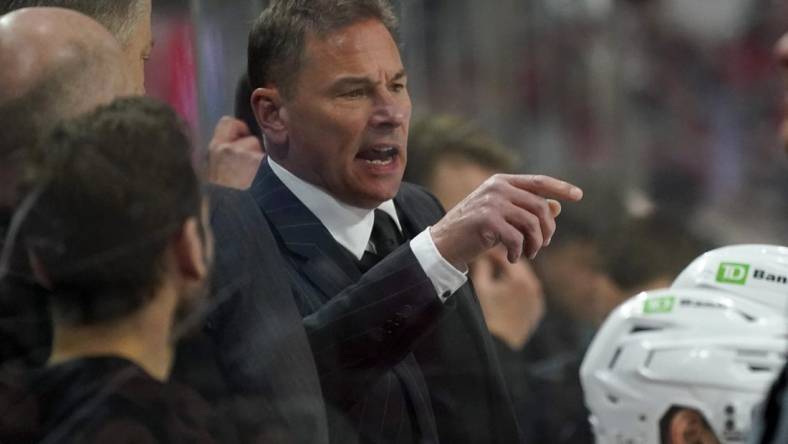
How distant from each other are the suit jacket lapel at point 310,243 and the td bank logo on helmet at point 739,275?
1.45 feet

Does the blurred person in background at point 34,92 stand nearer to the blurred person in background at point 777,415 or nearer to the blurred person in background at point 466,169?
the blurred person in background at point 466,169

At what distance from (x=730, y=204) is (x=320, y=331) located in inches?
23.1

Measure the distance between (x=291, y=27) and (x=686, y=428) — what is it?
2.10 feet

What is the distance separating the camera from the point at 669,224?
1936 mm

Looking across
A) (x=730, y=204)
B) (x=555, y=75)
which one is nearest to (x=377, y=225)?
(x=555, y=75)

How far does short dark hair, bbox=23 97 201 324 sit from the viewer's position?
124 cm

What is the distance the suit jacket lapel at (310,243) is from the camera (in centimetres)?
161

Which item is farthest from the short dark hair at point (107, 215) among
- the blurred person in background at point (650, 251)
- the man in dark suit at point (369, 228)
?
the blurred person in background at point (650, 251)

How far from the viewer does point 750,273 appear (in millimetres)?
1752

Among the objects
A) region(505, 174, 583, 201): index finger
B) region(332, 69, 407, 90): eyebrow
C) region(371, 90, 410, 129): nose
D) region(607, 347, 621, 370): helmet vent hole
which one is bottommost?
region(607, 347, 621, 370): helmet vent hole

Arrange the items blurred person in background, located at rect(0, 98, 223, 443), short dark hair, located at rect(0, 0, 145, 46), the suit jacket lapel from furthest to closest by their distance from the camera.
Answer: short dark hair, located at rect(0, 0, 145, 46) → the suit jacket lapel → blurred person in background, located at rect(0, 98, 223, 443)

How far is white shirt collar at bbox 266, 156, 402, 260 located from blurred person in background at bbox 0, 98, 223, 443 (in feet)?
1.14

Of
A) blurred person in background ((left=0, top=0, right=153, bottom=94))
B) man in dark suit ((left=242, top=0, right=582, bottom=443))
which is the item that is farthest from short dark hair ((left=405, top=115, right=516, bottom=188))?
blurred person in background ((left=0, top=0, right=153, bottom=94))

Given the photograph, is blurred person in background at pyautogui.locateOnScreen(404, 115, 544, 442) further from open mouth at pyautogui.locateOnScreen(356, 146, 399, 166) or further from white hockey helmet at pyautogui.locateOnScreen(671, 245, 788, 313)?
white hockey helmet at pyautogui.locateOnScreen(671, 245, 788, 313)
